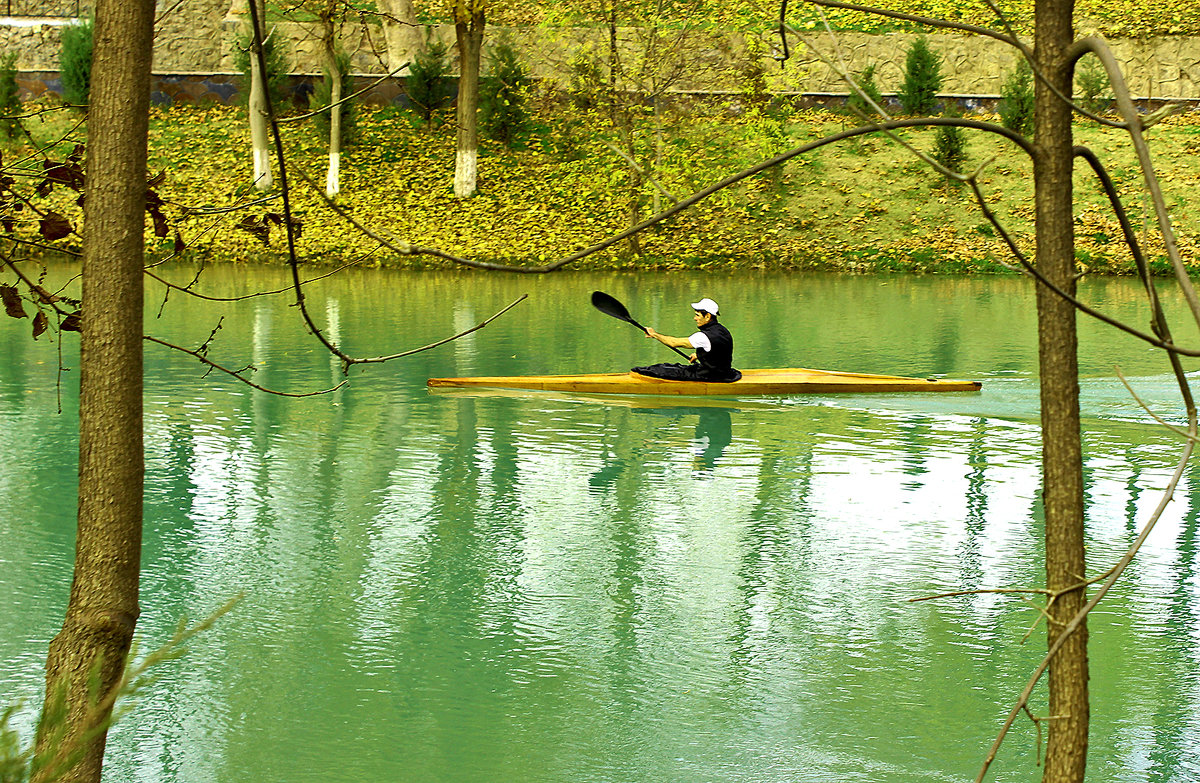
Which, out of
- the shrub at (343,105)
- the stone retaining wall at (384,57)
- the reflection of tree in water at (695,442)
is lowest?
the reflection of tree in water at (695,442)

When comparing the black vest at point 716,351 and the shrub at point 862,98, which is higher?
the shrub at point 862,98

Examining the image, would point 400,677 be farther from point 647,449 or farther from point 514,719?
point 647,449

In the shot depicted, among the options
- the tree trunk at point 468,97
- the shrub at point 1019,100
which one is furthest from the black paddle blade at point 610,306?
the shrub at point 1019,100

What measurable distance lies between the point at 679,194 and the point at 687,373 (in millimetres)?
11072

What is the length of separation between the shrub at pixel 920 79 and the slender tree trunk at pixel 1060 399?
2226cm

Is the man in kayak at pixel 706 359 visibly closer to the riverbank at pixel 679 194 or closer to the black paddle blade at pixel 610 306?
the black paddle blade at pixel 610 306

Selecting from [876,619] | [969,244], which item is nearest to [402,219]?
[969,244]

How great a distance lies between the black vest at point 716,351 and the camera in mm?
10461

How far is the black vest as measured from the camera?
1046 cm

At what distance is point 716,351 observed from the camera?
1055 centimetres

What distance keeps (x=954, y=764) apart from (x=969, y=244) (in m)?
18.7

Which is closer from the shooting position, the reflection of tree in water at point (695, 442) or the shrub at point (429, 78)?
the reflection of tree in water at point (695, 442)

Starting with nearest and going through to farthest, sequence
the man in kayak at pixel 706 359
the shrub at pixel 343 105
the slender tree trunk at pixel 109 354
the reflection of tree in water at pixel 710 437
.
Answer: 1. the slender tree trunk at pixel 109 354
2. the reflection of tree in water at pixel 710 437
3. the man in kayak at pixel 706 359
4. the shrub at pixel 343 105

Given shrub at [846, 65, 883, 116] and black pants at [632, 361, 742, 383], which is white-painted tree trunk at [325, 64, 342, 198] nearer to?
shrub at [846, 65, 883, 116]
